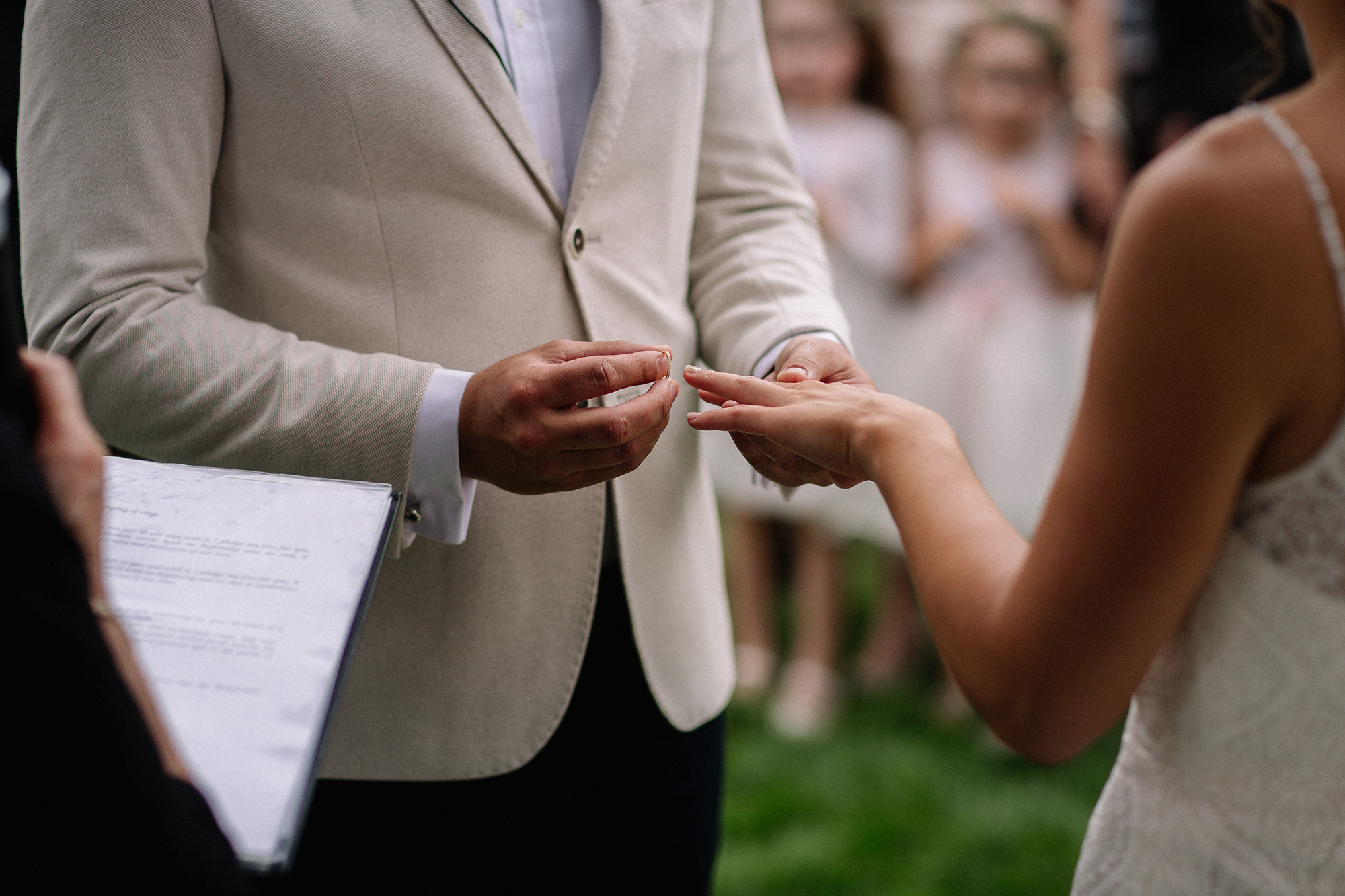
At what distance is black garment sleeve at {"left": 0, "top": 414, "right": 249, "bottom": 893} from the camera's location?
73 cm

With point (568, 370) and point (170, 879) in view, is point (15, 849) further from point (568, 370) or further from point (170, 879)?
point (568, 370)

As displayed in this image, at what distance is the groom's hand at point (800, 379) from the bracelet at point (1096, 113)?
8.62 ft

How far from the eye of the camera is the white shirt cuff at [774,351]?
1563mm

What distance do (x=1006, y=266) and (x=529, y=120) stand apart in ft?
8.42

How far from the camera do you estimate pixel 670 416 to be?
1607 mm

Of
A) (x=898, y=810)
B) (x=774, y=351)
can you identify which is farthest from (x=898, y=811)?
(x=774, y=351)

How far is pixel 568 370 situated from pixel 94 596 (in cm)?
57

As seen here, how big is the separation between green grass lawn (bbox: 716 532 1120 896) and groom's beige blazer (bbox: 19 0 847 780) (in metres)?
1.38

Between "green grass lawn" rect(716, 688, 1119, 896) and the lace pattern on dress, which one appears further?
"green grass lawn" rect(716, 688, 1119, 896)

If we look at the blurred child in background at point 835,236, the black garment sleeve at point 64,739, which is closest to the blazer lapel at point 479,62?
the black garment sleeve at point 64,739

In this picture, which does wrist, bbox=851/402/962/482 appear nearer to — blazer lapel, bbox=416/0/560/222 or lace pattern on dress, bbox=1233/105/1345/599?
A: lace pattern on dress, bbox=1233/105/1345/599

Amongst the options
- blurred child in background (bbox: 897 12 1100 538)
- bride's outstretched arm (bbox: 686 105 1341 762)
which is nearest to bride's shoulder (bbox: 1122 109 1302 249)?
bride's outstretched arm (bbox: 686 105 1341 762)

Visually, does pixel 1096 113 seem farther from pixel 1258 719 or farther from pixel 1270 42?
pixel 1258 719

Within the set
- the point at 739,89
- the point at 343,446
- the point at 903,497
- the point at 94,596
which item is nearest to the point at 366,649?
the point at 343,446
